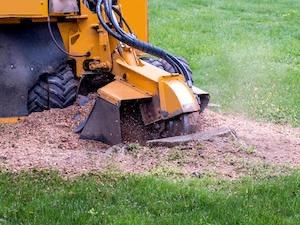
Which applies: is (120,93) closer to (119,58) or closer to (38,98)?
Answer: (119,58)

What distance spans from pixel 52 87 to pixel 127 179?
2.26 m

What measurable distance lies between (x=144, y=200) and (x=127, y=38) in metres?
2.31

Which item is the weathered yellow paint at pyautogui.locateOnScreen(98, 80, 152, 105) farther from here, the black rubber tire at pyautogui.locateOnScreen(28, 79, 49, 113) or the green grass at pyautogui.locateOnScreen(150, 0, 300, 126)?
the green grass at pyautogui.locateOnScreen(150, 0, 300, 126)

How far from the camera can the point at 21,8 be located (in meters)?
7.76

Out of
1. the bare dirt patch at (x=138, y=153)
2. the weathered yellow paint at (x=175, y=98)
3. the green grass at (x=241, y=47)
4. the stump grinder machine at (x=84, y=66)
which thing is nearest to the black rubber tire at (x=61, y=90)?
the stump grinder machine at (x=84, y=66)

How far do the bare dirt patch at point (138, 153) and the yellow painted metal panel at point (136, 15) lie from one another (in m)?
1.42

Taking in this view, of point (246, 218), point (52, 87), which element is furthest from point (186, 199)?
point (52, 87)

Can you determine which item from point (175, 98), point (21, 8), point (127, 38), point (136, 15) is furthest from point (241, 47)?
point (175, 98)

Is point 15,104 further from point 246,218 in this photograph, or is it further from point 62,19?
point 246,218

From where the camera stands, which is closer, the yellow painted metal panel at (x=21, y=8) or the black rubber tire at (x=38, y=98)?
the yellow painted metal panel at (x=21, y=8)

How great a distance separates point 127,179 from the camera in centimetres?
607

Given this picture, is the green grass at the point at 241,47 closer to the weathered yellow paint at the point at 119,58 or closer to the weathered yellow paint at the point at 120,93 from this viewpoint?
the weathered yellow paint at the point at 119,58

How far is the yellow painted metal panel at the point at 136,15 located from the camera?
8742 millimetres

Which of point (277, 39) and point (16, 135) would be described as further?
point (277, 39)
